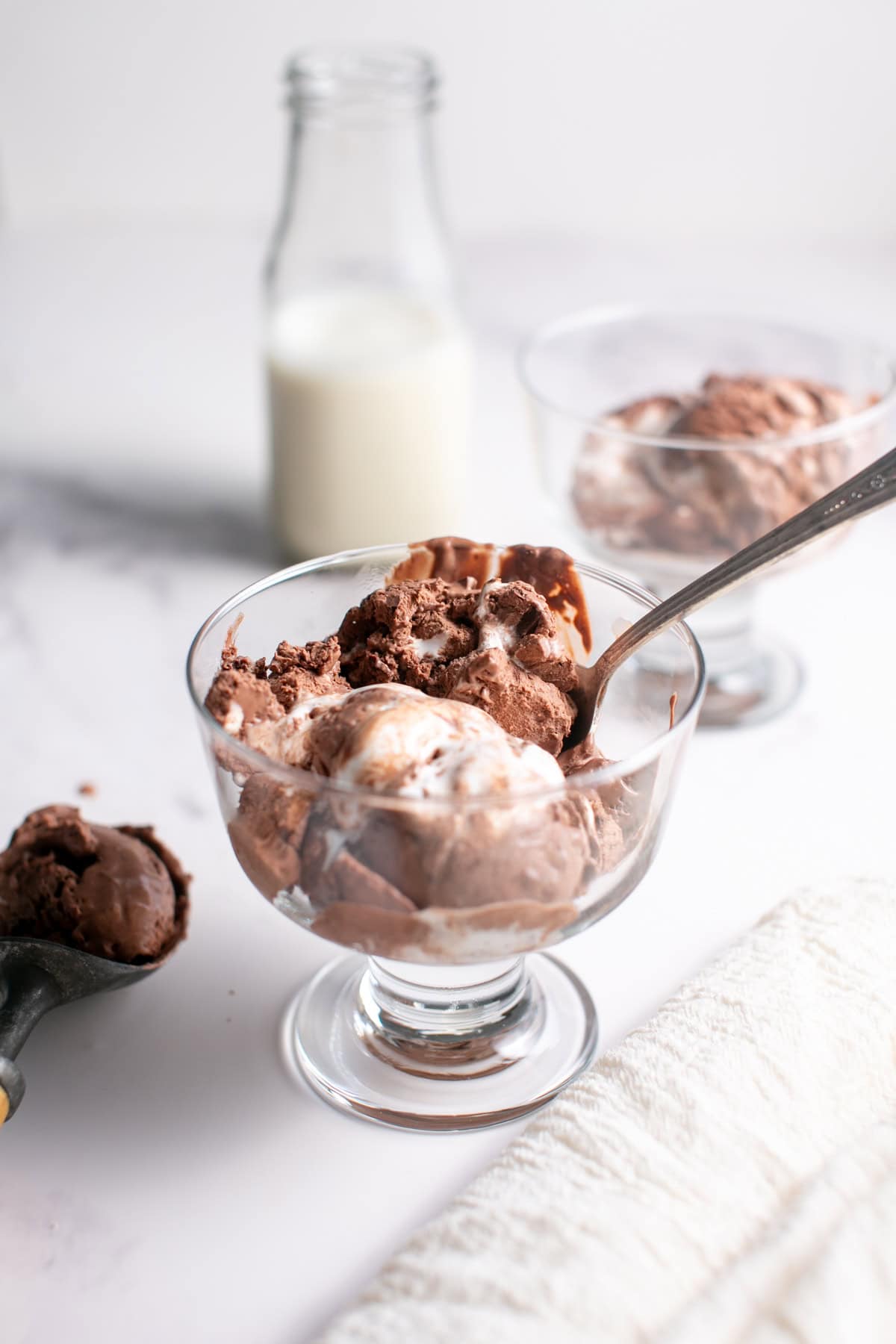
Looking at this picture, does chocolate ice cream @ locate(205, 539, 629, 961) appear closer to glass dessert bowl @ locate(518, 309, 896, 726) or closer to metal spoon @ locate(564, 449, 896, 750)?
metal spoon @ locate(564, 449, 896, 750)

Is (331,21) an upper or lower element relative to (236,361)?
upper

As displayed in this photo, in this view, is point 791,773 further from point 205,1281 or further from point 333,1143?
point 205,1281

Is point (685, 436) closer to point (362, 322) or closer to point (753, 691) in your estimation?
point (753, 691)

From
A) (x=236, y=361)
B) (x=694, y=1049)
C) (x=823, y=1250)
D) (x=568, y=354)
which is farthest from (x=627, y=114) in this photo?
(x=823, y=1250)

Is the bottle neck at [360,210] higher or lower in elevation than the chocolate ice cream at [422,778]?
higher

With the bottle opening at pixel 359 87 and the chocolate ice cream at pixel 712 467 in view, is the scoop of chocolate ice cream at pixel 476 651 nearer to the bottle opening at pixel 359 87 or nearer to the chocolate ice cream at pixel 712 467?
the chocolate ice cream at pixel 712 467

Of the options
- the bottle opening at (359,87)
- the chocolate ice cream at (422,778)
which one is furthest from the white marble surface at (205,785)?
the bottle opening at (359,87)

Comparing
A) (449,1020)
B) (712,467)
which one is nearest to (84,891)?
(449,1020)
